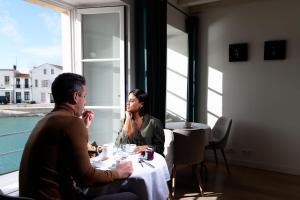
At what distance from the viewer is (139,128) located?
2705 millimetres

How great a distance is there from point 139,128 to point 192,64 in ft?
8.38

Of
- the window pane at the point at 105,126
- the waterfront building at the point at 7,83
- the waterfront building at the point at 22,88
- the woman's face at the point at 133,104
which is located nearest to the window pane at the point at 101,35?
the window pane at the point at 105,126

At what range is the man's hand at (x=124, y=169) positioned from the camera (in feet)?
5.38

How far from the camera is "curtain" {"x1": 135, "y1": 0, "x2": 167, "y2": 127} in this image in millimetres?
3305

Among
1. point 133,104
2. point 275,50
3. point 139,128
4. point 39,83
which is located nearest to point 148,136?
point 139,128

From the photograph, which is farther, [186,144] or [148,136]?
[186,144]

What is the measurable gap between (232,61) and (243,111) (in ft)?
2.85

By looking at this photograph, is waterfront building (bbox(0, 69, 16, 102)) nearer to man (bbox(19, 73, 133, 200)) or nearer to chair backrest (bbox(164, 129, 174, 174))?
chair backrest (bbox(164, 129, 174, 174))

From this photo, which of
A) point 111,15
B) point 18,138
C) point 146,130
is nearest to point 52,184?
point 146,130

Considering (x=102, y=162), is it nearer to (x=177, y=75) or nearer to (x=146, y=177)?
(x=146, y=177)

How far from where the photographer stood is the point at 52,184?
1.35 metres

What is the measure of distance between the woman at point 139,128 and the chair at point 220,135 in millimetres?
1597

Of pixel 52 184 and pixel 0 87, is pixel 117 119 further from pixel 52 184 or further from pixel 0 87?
pixel 52 184

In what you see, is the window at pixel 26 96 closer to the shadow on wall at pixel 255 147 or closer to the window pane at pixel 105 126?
the window pane at pixel 105 126
